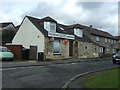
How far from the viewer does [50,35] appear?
25125 millimetres

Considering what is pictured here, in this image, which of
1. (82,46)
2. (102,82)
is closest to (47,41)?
(82,46)

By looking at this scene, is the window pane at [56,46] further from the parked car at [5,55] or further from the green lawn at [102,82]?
the green lawn at [102,82]

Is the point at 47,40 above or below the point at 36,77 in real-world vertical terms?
above

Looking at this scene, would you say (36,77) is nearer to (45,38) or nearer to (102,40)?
(45,38)

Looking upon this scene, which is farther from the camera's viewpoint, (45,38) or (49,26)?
(49,26)

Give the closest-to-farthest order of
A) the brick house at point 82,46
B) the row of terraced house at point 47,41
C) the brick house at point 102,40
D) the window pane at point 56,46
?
the row of terraced house at point 47,41
the window pane at point 56,46
the brick house at point 82,46
the brick house at point 102,40

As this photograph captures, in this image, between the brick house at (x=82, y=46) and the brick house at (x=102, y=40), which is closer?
the brick house at (x=82, y=46)

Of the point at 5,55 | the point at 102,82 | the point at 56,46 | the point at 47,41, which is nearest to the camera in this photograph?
the point at 102,82

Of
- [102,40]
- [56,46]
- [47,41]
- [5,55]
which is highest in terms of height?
[102,40]

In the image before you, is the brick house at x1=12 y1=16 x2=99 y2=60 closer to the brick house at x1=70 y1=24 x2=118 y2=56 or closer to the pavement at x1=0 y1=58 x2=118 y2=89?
the pavement at x1=0 y1=58 x2=118 y2=89

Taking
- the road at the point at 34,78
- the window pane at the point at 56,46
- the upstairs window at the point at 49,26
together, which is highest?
Result: the upstairs window at the point at 49,26

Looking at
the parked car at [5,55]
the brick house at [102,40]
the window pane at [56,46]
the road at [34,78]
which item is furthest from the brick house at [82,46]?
the road at [34,78]

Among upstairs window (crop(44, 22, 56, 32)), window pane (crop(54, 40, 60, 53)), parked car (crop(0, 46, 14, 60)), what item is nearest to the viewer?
parked car (crop(0, 46, 14, 60))

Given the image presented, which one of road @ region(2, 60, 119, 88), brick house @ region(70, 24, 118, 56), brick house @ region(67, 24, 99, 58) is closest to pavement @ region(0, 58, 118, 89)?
road @ region(2, 60, 119, 88)
